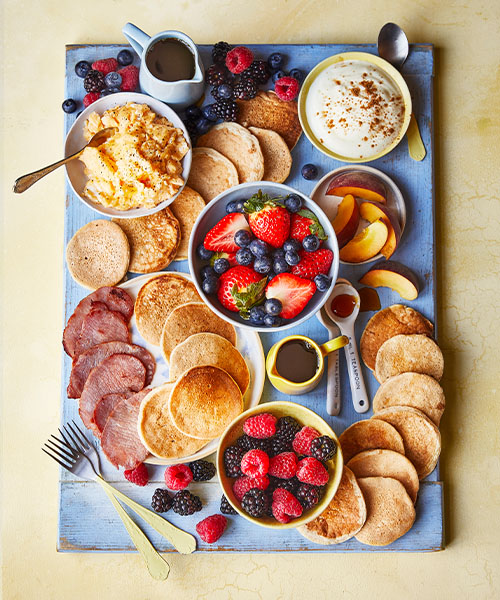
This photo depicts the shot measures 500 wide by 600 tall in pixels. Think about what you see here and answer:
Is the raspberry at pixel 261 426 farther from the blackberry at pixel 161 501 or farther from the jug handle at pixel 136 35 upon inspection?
the jug handle at pixel 136 35

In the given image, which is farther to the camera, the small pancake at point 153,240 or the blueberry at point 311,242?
the small pancake at point 153,240

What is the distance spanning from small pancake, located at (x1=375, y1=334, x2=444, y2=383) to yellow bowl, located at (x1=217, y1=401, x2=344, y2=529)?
1.02 feet

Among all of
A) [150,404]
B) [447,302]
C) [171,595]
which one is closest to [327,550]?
[171,595]

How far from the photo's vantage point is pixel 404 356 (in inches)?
74.9

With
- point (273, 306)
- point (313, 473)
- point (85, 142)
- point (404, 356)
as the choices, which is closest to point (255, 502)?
point (313, 473)

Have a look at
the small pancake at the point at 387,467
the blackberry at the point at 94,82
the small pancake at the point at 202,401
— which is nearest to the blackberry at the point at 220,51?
the blackberry at the point at 94,82

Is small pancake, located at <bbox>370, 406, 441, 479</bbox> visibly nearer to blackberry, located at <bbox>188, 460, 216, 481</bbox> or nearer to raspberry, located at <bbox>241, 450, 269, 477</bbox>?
raspberry, located at <bbox>241, 450, 269, 477</bbox>

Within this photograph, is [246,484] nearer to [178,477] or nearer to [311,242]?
[178,477]

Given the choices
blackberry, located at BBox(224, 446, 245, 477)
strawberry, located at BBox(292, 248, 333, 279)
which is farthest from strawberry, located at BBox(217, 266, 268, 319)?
blackberry, located at BBox(224, 446, 245, 477)

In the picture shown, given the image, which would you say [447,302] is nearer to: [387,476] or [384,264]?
[384,264]

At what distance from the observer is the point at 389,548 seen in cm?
188

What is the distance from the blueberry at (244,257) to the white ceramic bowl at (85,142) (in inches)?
12.2

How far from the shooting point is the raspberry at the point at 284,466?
1.68 metres

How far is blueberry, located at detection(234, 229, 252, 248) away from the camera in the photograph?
1657 millimetres
